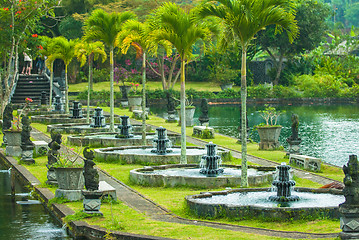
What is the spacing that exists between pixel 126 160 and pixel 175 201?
6864mm

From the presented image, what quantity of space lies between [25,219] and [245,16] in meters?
7.34

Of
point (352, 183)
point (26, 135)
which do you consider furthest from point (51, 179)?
point (352, 183)

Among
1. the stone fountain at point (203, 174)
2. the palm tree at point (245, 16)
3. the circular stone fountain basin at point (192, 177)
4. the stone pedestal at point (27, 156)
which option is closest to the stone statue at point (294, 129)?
the stone fountain at point (203, 174)

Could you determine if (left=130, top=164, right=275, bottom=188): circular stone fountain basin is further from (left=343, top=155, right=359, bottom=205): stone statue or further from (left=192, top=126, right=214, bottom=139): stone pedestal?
(left=192, top=126, right=214, bottom=139): stone pedestal

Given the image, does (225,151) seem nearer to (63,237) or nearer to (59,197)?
(59,197)

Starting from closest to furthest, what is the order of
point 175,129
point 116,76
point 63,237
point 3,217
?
point 63,237
point 3,217
point 175,129
point 116,76

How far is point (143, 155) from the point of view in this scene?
69.4ft

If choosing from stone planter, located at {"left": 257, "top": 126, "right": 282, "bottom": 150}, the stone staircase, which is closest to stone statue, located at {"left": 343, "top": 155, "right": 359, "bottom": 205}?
stone planter, located at {"left": 257, "top": 126, "right": 282, "bottom": 150}

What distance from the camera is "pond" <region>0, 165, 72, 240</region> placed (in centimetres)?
1291

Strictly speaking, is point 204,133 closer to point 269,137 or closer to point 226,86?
point 269,137

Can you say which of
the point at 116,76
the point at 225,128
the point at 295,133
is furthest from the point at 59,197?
the point at 116,76

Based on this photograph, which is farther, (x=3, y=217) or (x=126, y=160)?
(x=126, y=160)

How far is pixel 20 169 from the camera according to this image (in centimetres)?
2047

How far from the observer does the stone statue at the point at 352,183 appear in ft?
33.9
